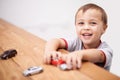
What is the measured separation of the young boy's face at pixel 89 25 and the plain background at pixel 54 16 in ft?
2.44

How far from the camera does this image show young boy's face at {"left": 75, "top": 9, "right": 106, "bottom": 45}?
1152 mm

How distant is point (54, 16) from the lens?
95.7 inches

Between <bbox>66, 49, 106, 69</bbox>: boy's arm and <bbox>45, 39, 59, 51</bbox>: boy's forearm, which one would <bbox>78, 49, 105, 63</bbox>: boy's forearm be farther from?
<bbox>45, 39, 59, 51</bbox>: boy's forearm

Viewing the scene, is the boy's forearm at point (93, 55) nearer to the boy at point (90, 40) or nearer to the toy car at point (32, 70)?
the boy at point (90, 40)

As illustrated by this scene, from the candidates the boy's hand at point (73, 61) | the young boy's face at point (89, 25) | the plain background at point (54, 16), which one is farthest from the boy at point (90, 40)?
the plain background at point (54, 16)

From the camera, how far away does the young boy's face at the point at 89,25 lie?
1152 millimetres

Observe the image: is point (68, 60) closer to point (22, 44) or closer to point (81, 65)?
point (81, 65)

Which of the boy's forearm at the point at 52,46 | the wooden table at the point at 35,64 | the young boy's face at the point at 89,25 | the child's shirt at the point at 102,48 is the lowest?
the child's shirt at the point at 102,48

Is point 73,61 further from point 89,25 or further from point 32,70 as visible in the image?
point 89,25

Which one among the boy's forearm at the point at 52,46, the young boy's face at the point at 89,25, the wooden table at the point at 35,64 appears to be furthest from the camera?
the young boy's face at the point at 89,25

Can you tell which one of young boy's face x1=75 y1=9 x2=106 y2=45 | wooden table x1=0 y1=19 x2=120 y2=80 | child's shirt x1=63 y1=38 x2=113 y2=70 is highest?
young boy's face x1=75 y1=9 x2=106 y2=45

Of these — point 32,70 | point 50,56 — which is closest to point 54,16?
point 50,56

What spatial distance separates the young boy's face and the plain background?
0.74 m

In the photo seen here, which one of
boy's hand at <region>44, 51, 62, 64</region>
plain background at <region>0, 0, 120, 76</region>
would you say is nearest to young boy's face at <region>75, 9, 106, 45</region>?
boy's hand at <region>44, 51, 62, 64</region>
